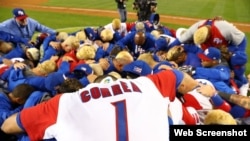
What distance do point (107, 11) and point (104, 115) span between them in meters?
11.5

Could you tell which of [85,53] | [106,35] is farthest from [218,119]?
[106,35]

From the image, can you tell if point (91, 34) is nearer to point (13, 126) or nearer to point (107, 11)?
point (13, 126)

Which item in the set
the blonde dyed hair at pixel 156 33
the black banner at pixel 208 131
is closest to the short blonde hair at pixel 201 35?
the blonde dyed hair at pixel 156 33

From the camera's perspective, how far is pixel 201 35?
4.80m

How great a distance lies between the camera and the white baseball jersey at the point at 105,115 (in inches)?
89.3

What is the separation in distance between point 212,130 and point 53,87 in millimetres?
1583

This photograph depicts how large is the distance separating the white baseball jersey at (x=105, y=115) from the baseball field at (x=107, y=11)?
286 inches

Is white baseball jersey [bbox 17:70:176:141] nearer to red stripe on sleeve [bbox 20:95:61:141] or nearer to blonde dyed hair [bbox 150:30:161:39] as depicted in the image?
red stripe on sleeve [bbox 20:95:61:141]

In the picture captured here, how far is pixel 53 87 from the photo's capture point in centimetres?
327

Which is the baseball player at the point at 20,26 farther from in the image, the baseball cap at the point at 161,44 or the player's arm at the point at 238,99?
the player's arm at the point at 238,99

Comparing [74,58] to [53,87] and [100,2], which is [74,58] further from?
[100,2]

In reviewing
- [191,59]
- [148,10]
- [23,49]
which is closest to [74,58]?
[23,49]

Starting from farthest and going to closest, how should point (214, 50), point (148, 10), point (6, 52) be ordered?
point (148, 10) < point (6, 52) < point (214, 50)

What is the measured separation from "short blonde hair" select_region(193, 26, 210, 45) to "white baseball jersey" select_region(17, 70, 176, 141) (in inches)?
95.6
